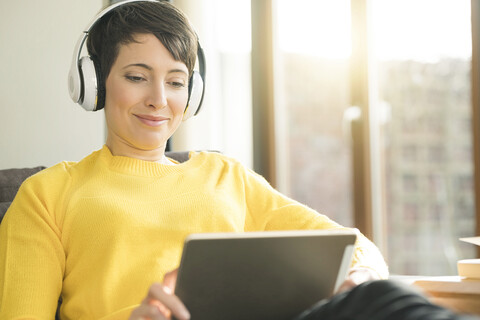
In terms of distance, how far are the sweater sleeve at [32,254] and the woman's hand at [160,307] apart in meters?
0.29

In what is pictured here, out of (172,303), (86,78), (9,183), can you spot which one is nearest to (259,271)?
(172,303)

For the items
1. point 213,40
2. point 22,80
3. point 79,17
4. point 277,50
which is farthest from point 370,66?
point 22,80

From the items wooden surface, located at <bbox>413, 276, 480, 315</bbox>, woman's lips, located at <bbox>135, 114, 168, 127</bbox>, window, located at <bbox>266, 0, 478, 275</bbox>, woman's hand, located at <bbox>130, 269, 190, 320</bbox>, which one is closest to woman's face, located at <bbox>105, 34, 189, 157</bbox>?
woman's lips, located at <bbox>135, 114, 168, 127</bbox>

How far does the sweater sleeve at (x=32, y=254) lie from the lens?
3.44 feet

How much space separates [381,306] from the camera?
2.40 feet

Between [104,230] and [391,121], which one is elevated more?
[391,121]

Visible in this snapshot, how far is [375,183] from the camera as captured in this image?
2918mm

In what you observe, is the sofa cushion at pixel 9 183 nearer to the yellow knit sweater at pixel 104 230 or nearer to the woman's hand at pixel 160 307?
the yellow knit sweater at pixel 104 230

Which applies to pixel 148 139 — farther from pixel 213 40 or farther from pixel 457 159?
pixel 213 40

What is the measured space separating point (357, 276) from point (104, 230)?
491 mm

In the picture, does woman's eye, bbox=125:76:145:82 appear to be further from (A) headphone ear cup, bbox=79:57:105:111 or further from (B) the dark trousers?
(B) the dark trousers

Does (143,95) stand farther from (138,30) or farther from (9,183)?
(9,183)

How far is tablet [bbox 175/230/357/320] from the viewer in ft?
2.61

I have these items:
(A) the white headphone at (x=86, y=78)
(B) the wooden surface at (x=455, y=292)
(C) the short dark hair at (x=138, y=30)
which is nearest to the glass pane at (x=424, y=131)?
(B) the wooden surface at (x=455, y=292)
